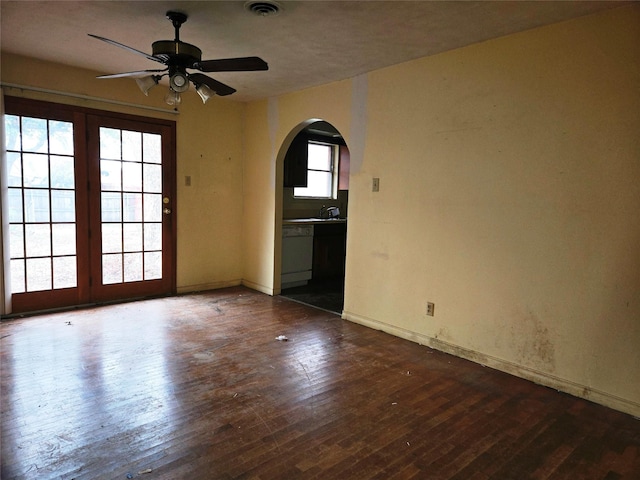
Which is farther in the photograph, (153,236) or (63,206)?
(153,236)

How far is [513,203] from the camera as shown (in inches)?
124

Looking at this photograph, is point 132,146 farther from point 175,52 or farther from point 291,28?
point 291,28

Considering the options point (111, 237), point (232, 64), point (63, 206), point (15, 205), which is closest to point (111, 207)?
point (111, 237)

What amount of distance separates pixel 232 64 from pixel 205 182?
2839 mm

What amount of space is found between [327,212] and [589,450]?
503cm

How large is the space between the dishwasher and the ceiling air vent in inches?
125

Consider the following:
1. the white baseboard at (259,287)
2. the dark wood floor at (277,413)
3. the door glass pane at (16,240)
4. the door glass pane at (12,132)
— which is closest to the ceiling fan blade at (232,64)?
the dark wood floor at (277,413)

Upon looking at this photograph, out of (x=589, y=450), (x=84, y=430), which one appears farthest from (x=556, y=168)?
(x=84, y=430)

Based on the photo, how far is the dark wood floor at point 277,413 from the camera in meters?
2.05

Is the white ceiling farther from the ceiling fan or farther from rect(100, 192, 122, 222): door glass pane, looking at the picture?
rect(100, 192, 122, 222): door glass pane

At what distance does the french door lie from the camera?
4.16 m

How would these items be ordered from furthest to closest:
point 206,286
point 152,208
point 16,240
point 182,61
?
point 206,286 < point 152,208 < point 16,240 < point 182,61

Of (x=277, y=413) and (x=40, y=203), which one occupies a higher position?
(x=40, y=203)

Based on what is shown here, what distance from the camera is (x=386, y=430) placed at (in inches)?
93.3
